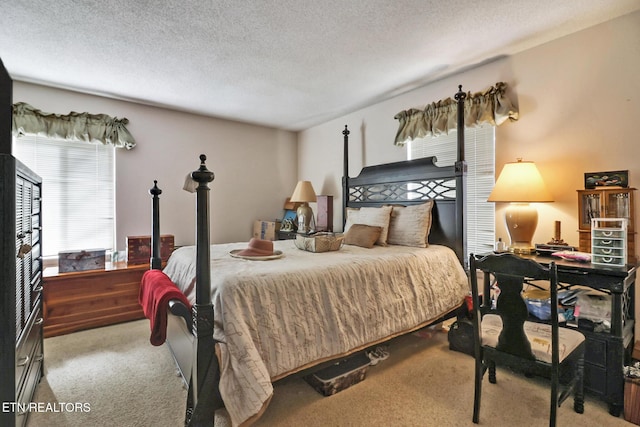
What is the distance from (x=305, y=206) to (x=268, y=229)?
0.67 m

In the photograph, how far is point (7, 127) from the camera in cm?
143

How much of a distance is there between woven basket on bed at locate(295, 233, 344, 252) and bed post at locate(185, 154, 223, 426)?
121 cm

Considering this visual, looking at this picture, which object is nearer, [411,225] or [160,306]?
[160,306]

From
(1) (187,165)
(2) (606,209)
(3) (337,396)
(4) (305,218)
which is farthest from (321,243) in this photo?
(1) (187,165)

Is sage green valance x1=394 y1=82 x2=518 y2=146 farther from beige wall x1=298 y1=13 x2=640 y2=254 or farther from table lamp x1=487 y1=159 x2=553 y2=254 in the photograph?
table lamp x1=487 y1=159 x2=553 y2=254

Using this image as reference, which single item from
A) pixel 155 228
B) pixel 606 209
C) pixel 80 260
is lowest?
pixel 80 260

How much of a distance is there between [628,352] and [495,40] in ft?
7.96

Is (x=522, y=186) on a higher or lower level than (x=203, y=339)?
higher

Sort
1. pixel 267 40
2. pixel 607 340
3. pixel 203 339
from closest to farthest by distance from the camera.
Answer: pixel 203 339 < pixel 607 340 < pixel 267 40

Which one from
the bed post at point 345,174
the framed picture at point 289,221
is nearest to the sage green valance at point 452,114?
the bed post at point 345,174

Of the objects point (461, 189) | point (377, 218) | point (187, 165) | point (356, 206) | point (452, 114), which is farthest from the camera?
point (187, 165)

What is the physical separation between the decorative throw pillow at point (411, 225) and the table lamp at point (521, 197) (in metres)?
0.62

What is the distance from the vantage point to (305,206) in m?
4.59

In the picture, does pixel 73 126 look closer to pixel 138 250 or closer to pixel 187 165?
pixel 187 165
